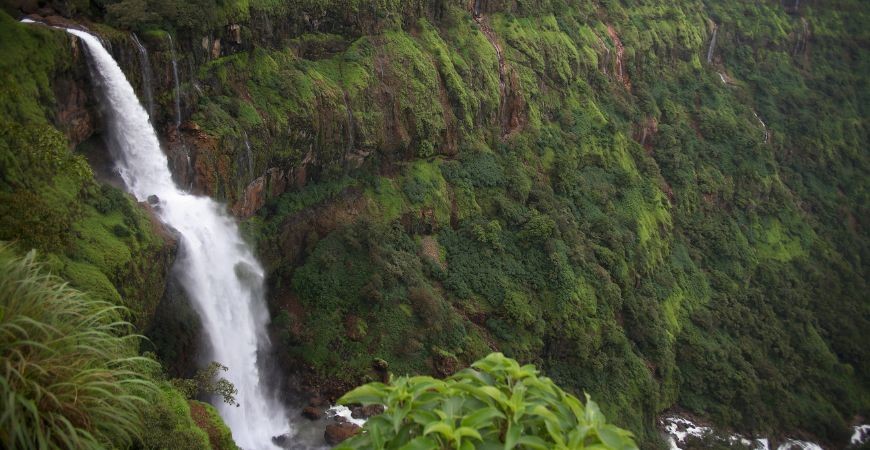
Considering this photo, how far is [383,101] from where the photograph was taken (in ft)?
83.2

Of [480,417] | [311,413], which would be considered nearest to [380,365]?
[311,413]

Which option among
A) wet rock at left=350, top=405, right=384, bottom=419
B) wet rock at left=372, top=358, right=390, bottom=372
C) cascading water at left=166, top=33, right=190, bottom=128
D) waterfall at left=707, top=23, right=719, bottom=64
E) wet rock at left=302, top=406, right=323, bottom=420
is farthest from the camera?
→ waterfall at left=707, top=23, right=719, bottom=64

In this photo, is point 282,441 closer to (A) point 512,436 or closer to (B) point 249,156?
(B) point 249,156

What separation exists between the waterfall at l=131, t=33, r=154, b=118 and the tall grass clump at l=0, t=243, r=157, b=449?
11152mm

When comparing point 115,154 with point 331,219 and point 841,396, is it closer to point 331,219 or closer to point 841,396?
point 331,219

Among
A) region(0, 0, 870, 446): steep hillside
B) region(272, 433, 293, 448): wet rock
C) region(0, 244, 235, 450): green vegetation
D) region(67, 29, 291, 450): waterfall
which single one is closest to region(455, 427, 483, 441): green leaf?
region(0, 244, 235, 450): green vegetation

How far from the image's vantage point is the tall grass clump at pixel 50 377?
5266 millimetres

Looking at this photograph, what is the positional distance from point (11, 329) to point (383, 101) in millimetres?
20475

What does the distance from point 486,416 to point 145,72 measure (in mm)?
15705

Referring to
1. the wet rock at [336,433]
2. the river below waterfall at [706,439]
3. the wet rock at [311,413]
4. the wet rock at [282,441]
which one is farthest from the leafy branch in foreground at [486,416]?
the river below waterfall at [706,439]

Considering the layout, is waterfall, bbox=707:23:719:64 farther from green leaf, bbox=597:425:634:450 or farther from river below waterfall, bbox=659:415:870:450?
green leaf, bbox=597:425:634:450

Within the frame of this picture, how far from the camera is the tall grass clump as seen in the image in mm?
5266

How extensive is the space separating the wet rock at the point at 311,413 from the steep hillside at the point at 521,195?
1122 millimetres

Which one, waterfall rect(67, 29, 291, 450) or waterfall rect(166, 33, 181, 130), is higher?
waterfall rect(166, 33, 181, 130)
